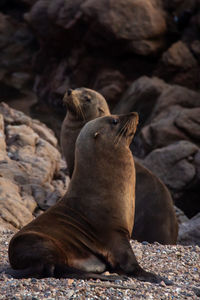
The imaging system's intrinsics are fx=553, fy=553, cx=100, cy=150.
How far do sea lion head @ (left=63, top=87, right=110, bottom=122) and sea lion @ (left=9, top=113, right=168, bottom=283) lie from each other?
2.91 m

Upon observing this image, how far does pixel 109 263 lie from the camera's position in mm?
4969

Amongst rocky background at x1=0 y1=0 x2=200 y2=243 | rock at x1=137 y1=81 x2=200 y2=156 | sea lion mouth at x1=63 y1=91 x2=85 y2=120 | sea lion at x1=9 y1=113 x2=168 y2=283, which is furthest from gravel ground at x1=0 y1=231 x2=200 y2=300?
rock at x1=137 y1=81 x2=200 y2=156

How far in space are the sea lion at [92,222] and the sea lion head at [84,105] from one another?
2.91 m

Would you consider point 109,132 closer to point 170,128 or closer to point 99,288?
point 99,288

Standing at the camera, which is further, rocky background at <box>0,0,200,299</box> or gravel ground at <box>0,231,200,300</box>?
rocky background at <box>0,0,200,299</box>

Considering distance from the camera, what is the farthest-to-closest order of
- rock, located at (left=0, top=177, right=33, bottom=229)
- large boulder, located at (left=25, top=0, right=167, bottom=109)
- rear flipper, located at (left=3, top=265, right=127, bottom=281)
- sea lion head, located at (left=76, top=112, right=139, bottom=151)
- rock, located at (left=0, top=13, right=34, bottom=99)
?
rock, located at (left=0, top=13, right=34, bottom=99), large boulder, located at (left=25, top=0, right=167, bottom=109), rock, located at (left=0, top=177, right=33, bottom=229), sea lion head, located at (left=76, top=112, right=139, bottom=151), rear flipper, located at (left=3, top=265, right=127, bottom=281)

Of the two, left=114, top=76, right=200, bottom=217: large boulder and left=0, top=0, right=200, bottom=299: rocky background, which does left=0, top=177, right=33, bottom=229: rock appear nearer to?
left=0, top=0, right=200, bottom=299: rocky background

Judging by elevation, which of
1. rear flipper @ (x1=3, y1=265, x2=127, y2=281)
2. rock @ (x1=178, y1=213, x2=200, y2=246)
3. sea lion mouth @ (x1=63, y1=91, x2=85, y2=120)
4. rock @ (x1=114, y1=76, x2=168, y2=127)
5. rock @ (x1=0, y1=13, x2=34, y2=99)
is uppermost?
rear flipper @ (x1=3, y1=265, x2=127, y2=281)

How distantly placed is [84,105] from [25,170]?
1.69 meters

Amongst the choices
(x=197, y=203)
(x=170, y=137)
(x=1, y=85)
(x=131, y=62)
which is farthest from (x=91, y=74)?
(x=197, y=203)

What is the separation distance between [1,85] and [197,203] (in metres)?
15.2

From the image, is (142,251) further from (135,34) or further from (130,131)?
(135,34)

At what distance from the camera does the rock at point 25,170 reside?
7676 mm

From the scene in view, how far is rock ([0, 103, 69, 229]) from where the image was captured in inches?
302
